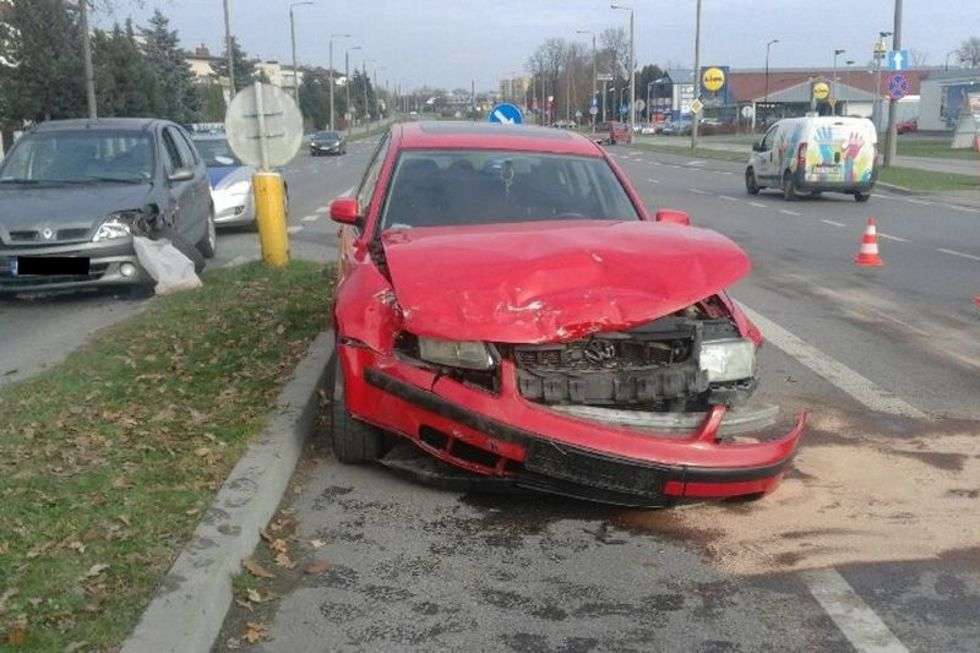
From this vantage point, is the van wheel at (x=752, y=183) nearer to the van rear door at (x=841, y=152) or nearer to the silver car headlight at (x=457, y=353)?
the van rear door at (x=841, y=152)

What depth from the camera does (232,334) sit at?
8477 mm

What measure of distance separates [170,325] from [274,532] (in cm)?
444

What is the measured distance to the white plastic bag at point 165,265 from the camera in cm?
1040

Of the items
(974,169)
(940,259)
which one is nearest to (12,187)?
(940,259)

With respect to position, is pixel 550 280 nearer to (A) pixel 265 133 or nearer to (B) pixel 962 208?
(A) pixel 265 133

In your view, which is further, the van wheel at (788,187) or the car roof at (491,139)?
the van wheel at (788,187)

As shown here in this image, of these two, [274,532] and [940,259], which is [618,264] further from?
[940,259]

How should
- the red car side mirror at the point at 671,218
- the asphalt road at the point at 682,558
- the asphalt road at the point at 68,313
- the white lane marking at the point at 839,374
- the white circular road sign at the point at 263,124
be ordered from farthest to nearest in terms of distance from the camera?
1. the white circular road sign at the point at 263,124
2. the asphalt road at the point at 68,313
3. the white lane marking at the point at 839,374
4. the red car side mirror at the point at 671,218
5. the asphalt road at the point at 682,558

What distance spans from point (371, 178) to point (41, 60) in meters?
30.8

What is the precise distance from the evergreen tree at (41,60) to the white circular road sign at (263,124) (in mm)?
24524

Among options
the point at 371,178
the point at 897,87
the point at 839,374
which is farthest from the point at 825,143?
the point at 371,178

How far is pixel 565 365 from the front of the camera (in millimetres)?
4910

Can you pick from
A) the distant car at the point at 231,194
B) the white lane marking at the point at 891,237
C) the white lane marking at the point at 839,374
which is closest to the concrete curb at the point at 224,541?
the white lane marking at the point at 839,374

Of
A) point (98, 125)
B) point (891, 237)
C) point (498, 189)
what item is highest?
point (98, 125)
